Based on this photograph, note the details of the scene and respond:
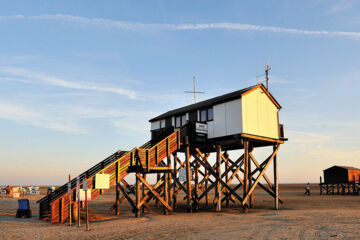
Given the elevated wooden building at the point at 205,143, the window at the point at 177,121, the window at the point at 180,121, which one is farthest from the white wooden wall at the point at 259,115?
the window at the point at 177,121

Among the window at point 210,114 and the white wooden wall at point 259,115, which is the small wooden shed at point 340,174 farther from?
the window at point 210,114

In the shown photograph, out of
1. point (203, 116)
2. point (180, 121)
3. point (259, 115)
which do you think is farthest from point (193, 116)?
point (259, 115)

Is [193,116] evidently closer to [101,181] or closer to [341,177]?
[101,181]

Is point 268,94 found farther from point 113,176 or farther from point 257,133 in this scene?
point 113,176

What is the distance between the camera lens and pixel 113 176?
18641 mm

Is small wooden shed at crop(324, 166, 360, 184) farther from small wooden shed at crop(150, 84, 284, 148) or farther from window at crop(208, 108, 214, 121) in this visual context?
window at crop(208, 108, 214, 121)

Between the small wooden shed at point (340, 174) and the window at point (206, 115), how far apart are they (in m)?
30.3

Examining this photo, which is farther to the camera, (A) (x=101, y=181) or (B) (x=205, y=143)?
(B) (x=205, y=143)

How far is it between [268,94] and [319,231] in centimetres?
1378

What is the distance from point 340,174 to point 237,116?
31566mm

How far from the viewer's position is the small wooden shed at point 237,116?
2195 centimetres

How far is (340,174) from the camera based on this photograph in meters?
45.7

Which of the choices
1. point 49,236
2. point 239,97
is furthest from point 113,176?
point 239,97

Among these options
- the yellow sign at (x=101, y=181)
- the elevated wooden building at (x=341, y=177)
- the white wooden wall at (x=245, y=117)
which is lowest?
the elevated wooden building at (x=341, y=177)
